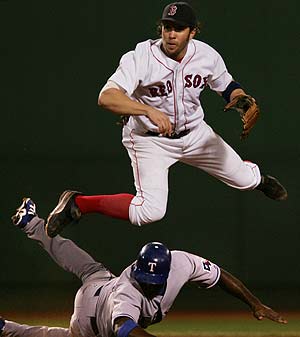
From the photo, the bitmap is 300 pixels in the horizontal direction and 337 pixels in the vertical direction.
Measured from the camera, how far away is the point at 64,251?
516cm

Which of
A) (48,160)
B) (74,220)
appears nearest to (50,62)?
(48,160)

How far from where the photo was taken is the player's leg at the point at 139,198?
4668 millimetres

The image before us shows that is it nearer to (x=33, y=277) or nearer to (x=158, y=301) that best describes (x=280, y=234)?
(x=33, y=277)

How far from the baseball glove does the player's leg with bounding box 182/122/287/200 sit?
0.28 metres

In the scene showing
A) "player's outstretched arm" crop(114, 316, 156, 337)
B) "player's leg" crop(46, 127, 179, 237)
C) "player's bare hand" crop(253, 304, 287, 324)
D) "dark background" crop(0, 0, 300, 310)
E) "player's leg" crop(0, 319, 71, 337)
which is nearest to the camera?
"player's outstretched arm" crop(114, 316, 156, 337)

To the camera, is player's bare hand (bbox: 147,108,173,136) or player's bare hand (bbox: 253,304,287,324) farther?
player's bare hand (bbox: 253,304,287,324)

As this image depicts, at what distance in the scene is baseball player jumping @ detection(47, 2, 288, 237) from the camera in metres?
4.59

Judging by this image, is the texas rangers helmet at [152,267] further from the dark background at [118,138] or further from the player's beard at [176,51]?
the dark background at [118,138]

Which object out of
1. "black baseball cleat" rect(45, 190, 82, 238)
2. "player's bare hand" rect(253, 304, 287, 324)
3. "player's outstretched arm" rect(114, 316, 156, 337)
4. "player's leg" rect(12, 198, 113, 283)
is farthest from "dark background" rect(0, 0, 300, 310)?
"player's outstretched arm" rect(114, 316, 156, 337)

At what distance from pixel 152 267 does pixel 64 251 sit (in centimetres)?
84

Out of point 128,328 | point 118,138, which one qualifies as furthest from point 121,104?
point 118,138

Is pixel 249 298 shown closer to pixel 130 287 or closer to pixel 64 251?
pixel 130 287

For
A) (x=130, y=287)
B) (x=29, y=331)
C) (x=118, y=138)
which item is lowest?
(x=29, y=331)

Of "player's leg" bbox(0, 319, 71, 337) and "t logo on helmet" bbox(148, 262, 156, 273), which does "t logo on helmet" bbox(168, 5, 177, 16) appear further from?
"player's leg" bbox(0, 319, 71, 337)
